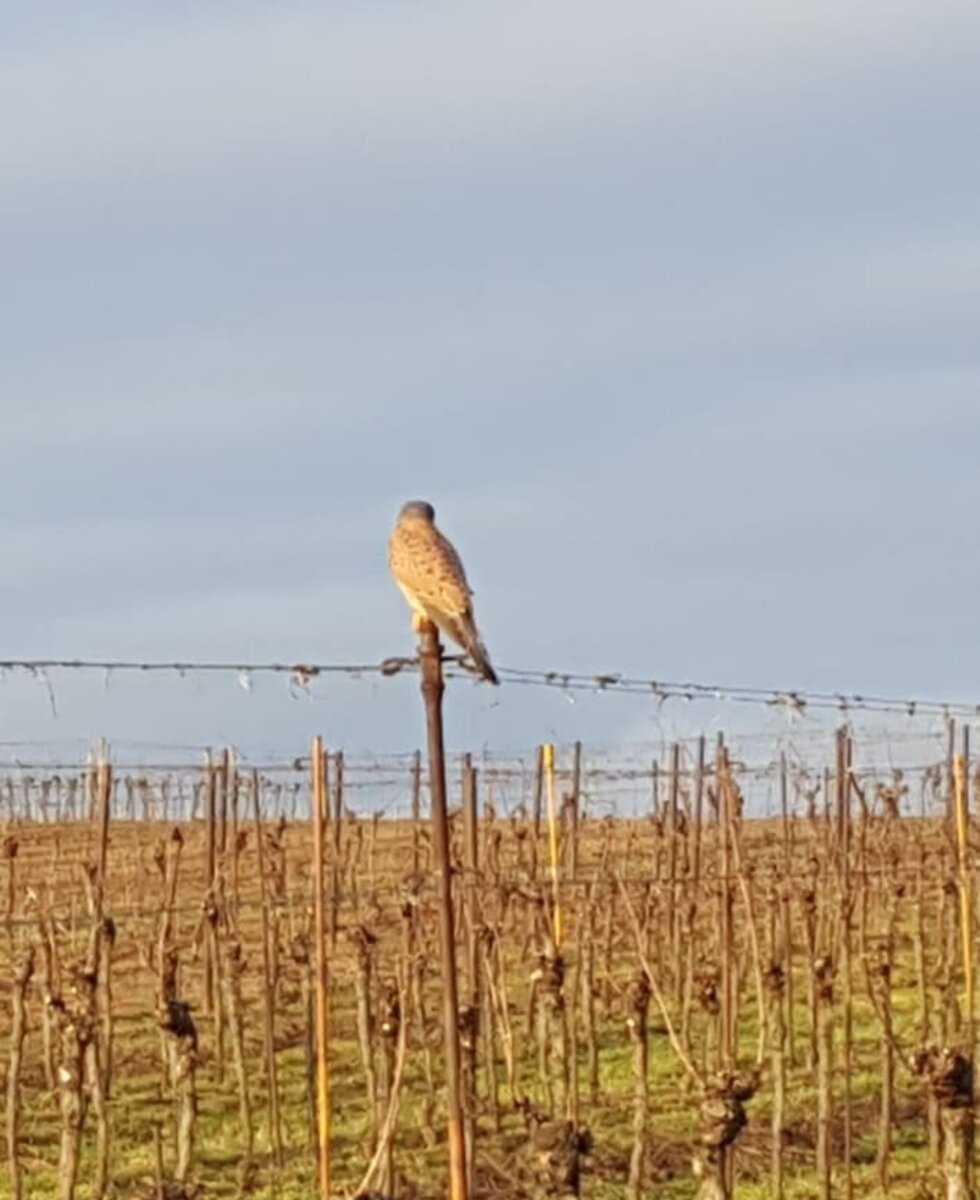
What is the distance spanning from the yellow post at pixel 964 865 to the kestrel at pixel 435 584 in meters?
7.18

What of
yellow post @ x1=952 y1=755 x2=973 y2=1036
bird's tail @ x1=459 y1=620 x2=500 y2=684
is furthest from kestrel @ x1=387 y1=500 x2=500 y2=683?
yellow post @ x1=952 y1=755 x2=973 y2=1036

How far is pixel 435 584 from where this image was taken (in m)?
6.12

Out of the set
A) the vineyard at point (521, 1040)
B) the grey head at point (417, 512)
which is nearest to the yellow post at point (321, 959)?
the vineyard at point (521, 1040)

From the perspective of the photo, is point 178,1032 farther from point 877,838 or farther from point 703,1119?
point 877,838

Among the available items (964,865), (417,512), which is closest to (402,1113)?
(964,865)

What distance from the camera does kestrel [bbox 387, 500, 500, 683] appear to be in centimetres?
610

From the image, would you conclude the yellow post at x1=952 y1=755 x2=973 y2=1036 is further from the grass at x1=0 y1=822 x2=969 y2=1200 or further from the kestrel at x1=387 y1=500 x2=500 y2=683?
the kestrel at x1=387 y1=500 x2=500 y2=683

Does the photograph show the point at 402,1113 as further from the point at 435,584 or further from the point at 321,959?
the point at 435,584

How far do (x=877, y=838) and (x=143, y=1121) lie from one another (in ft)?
28.0

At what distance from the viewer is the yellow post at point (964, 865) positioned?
14.1 m

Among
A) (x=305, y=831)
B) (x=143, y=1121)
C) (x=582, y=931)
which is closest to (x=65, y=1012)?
(x=143, y=1121)

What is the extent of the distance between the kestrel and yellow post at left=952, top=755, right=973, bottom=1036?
23.6ft

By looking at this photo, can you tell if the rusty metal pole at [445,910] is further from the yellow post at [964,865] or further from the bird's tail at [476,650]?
the yellow post at [964,865]

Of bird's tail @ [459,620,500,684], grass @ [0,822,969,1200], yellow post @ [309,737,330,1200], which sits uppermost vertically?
bird's tail @ [459,620,500,684]
